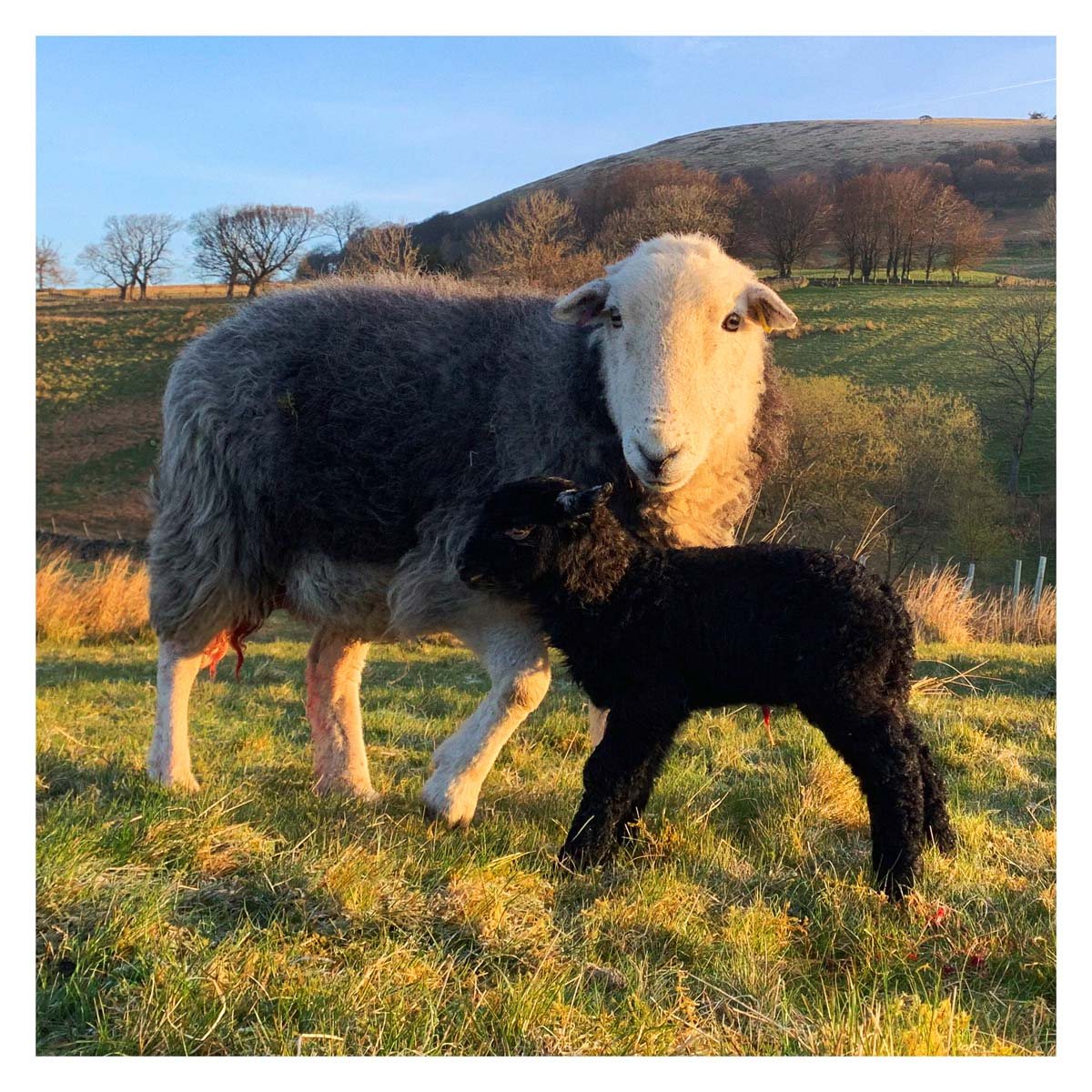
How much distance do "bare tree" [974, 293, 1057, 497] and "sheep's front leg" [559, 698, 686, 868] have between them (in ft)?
22.3

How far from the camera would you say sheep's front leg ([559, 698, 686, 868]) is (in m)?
3.76

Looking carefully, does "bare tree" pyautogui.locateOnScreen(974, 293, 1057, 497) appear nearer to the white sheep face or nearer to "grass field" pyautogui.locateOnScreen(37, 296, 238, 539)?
the white sheep face

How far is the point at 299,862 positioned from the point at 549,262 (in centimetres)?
478

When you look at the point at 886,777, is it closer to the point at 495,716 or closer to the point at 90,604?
the point at 495,716

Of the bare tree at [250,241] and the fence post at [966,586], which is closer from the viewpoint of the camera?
the bare tree at [250,241]

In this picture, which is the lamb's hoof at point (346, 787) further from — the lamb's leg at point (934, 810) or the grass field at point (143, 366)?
the grass field at point (143, 366)

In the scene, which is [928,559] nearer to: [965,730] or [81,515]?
[965,730]

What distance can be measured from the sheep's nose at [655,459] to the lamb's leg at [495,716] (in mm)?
953

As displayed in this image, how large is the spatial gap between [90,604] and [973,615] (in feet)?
35.6

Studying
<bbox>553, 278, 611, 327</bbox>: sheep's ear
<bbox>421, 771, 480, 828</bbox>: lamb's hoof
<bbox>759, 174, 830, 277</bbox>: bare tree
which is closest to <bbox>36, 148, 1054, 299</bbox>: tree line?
<bbox>759, 174, 830, 277</bbox>: bare tree

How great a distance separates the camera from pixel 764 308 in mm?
4262

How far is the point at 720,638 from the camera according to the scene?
384 cm

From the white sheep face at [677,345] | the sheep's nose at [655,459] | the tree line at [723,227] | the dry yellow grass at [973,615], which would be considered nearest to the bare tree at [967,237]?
the tree line at [723,227]

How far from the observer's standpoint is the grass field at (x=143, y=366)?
9086 mm
